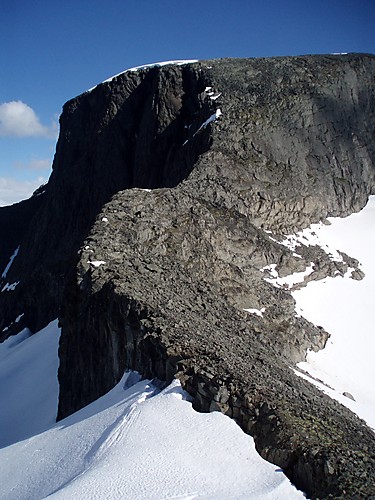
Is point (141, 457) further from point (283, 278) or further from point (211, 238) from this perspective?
point (283, 278)

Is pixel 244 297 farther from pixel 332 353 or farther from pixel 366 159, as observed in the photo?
pixel 366 159

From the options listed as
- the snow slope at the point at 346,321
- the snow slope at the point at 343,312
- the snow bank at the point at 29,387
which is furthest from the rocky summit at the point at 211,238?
the snow bank at the point at 29,387

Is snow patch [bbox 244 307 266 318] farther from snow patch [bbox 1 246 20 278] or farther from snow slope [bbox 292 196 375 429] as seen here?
→ snow patch [bbox 1 246 20 278]

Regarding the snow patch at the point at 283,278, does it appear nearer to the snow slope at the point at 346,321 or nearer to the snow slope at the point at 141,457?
the snow slope at the point at 346,321

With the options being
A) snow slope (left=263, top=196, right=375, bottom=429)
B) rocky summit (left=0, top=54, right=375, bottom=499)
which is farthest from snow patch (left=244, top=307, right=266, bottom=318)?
snow slope (left=263, top=196, right=375, bottom=429)

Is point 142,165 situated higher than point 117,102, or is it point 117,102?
point 117,102

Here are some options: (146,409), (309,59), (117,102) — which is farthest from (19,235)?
(146,409)
